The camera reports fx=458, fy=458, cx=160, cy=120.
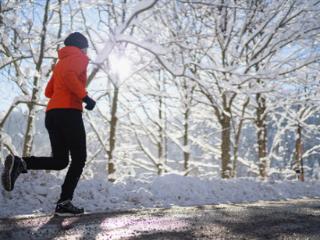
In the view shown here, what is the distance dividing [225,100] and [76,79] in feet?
38.2

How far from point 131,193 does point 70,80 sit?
265 centimetres

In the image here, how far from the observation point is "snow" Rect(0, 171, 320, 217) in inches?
222

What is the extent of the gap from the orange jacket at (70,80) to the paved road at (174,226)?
1239 mm

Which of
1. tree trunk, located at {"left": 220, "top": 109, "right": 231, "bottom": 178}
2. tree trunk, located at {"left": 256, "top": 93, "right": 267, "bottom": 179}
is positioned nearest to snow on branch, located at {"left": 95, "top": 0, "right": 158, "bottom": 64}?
tree trunk, located at {"left": 220, "top": 109, "right": 231, "bottom": 178}

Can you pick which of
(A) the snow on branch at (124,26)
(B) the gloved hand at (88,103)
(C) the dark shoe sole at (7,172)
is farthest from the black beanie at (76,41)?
(A) the snow on branch at (124,26)

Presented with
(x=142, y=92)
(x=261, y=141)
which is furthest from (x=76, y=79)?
(x=261, y=141)

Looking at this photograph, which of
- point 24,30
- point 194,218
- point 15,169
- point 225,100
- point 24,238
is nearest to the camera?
point 24,238

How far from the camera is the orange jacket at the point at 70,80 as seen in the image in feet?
15.6

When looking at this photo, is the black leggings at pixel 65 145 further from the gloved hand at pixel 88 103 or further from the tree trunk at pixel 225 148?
the tree trunk at pixel 225 148

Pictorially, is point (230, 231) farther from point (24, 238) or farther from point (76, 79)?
point (76, 79)

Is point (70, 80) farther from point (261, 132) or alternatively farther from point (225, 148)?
point (261, 132)

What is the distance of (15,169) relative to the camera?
15.0 feet

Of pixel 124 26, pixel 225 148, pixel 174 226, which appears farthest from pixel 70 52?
pixel 225 148

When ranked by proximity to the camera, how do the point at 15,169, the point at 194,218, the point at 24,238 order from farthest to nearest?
1. the point at 15,169
2. the point at 194,218
3. the point at 24,238
